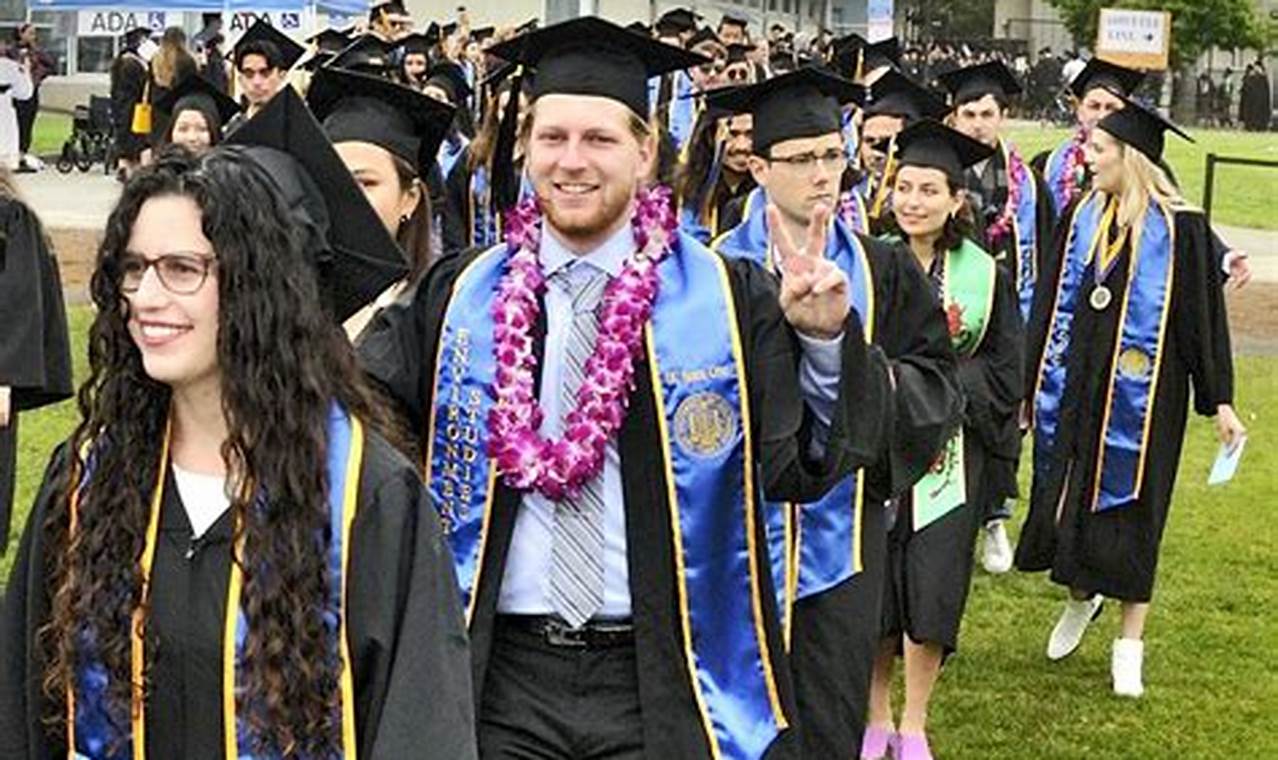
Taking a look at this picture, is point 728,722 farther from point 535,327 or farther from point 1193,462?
point 1193,462

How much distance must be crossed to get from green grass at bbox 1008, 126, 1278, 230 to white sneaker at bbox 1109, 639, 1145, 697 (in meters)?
16.0

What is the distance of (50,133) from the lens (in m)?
35.6

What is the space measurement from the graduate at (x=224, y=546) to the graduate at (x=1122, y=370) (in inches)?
201

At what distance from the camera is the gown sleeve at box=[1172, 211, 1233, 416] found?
8.16m

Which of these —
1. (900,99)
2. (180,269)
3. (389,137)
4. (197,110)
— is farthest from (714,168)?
(180,269)

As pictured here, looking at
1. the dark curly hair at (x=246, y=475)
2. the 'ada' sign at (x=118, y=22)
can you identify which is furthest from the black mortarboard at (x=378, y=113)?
the 'ada' sign at (x=118, y=22)

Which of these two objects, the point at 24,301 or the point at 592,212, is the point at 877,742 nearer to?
the point at 24,301

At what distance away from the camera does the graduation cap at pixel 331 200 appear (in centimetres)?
358

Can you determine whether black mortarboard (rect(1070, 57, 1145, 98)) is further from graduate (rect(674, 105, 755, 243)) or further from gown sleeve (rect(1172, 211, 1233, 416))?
gown sleeve (rect(1172, 211, 1233, 416))

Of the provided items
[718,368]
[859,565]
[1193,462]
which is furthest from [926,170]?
[1193,462]

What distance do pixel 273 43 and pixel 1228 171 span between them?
1105 inches

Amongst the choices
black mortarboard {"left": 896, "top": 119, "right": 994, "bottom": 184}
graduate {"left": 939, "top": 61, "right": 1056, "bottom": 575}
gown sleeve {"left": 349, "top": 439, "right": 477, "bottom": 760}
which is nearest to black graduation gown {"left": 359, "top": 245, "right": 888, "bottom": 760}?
gown sleeve {"left": 349, "top": 439, "right": 477, "bottom": 760}

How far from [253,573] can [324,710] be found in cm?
21

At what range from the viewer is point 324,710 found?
10.7 ft
